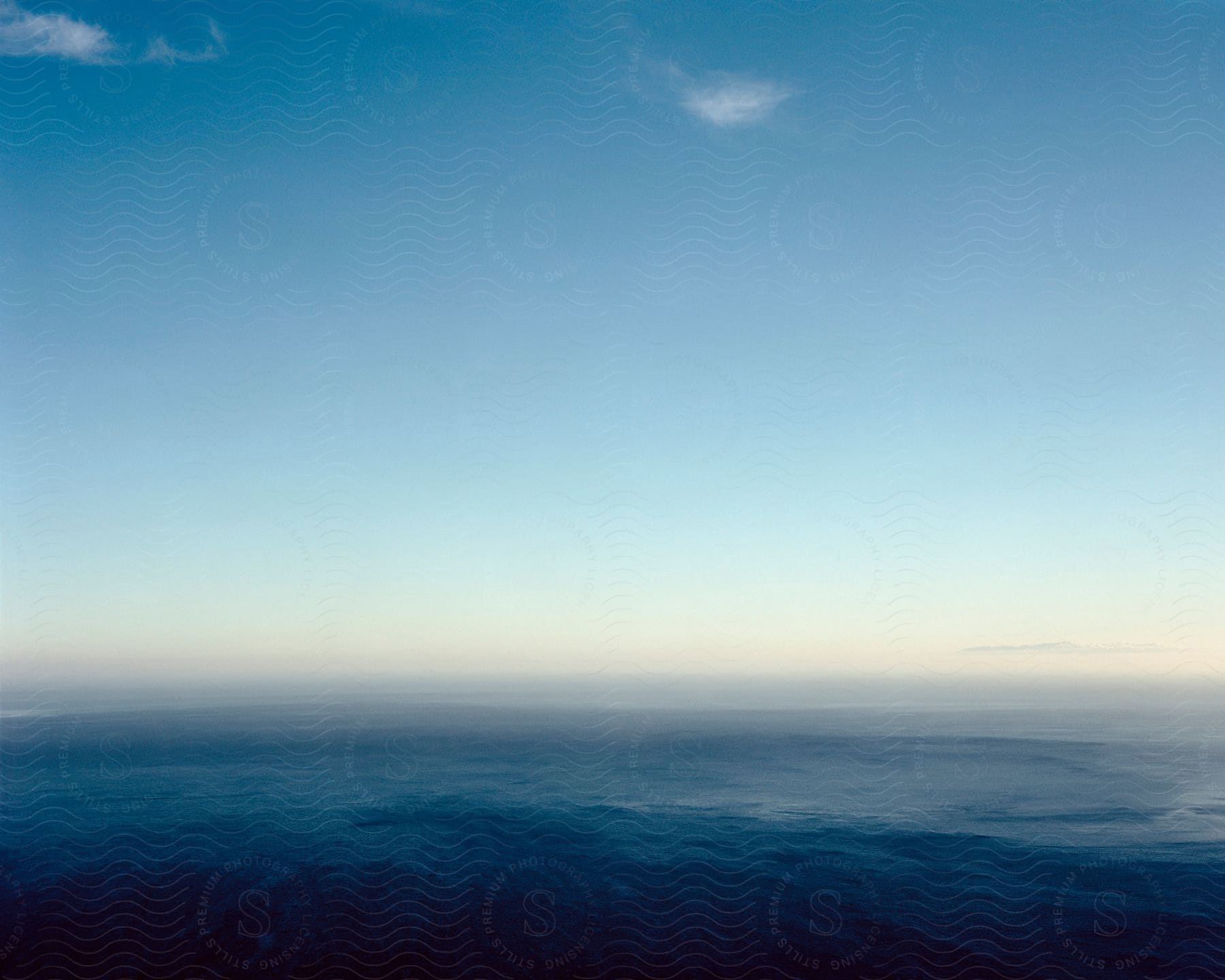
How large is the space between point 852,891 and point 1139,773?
20841mm

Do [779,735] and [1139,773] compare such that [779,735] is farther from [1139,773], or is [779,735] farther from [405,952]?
[405,952]

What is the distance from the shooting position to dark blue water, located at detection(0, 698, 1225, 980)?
A: 13.9m

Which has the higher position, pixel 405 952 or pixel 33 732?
pixel 33 732

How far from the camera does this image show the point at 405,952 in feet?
46.4

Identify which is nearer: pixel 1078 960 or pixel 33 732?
pixel 33 732

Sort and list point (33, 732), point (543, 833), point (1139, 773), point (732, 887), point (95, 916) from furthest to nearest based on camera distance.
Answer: point (1139, 773) → point (543, 833) → point (732, 887) → point (95, 916) → point (33, 732)

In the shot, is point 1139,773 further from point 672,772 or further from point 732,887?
point 732,887

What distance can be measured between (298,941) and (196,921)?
2273mm

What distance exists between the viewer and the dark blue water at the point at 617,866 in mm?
13852

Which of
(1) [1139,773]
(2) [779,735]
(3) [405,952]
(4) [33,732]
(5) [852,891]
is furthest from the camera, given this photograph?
(2) [779,735]

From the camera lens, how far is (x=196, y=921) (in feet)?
48.9

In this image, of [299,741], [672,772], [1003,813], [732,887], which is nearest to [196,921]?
[732,887]

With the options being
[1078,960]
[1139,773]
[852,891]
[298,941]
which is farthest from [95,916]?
[1139,773]

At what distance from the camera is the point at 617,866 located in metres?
17.7
